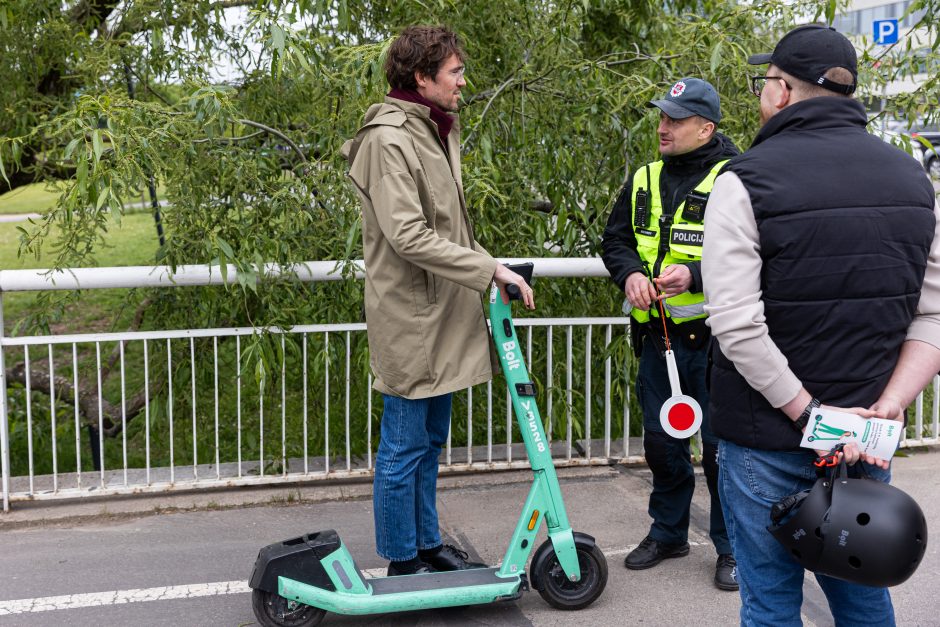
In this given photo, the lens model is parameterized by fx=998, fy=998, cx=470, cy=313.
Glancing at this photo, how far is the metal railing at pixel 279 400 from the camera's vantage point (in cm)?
490

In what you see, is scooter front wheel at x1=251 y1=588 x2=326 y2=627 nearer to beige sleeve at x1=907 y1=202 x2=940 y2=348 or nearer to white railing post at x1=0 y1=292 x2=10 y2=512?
white railing post at x1=0 y1=292 x2=10 y2=512

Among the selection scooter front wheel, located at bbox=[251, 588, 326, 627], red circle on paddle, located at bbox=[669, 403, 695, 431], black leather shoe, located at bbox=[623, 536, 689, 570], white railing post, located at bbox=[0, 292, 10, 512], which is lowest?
black leather shoe, located at bbox=[623, 536, 689, 570]

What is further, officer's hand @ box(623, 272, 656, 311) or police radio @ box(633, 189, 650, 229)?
police radio @ box(633, 189, 650, 229)

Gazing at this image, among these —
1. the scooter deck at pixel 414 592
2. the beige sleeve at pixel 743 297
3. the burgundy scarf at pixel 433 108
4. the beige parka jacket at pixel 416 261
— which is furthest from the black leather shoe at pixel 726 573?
the burgundy scarf at pixel 433 108

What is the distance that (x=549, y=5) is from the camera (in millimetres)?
5367

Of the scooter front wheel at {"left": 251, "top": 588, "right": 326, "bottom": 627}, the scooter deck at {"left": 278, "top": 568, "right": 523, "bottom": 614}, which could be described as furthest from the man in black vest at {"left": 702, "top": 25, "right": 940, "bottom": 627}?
the scooter front wheel at {"left": 251, "top": 588, "right": 326, "bottom": 627}

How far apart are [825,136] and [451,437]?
3.62 meters

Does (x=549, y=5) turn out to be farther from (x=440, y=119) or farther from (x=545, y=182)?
(x=440, y=119)

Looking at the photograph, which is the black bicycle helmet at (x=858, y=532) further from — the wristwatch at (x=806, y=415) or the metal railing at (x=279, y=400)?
the metal railing at (x=279, y=400)

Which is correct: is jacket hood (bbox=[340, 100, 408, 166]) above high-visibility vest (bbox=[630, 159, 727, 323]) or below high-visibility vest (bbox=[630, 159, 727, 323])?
above

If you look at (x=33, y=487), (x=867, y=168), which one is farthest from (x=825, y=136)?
(x=33, y=487)

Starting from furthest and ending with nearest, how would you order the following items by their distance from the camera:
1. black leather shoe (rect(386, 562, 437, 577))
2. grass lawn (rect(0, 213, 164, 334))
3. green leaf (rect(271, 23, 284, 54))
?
1. grass lawn (rect(0, 213, 164, 334))
2. green leaf (rect(271, 23, 284, 54))
3. black leather shoe (rect(386, 562, 437, 577))

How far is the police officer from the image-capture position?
378cm

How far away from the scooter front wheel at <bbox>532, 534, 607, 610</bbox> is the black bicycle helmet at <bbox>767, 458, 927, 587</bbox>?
4.67 feet
